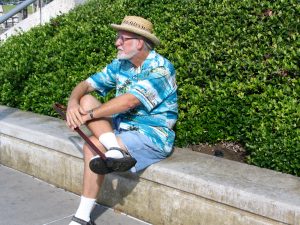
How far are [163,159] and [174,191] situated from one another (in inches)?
12.5

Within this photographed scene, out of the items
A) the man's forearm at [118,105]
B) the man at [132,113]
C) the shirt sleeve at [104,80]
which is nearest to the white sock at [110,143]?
the man at [132,113]

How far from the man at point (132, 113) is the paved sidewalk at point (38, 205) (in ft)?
1.01

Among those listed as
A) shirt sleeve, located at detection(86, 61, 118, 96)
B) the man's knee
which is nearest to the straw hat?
shirt sleeve, located at detection(86, 61, 118, 96)

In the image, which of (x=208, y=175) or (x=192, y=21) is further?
(x=192, y=21)

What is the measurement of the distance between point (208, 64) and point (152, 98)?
51.2 inches

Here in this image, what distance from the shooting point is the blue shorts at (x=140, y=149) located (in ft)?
13.1

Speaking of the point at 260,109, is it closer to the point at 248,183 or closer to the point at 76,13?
the point at 248,183

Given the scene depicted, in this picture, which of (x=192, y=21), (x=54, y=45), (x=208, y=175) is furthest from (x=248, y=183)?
(x=54, y=45)

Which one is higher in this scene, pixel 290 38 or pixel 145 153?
pixel 290 38

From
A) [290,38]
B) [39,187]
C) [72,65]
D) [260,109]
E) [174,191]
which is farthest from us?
[72,65]

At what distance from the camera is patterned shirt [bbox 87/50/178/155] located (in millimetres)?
4020

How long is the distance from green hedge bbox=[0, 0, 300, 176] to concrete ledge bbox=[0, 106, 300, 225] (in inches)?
16.3

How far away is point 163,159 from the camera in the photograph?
162 inches

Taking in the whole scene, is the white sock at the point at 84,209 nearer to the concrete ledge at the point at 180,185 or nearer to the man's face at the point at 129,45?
the concrete ledge at the point at 180,185
